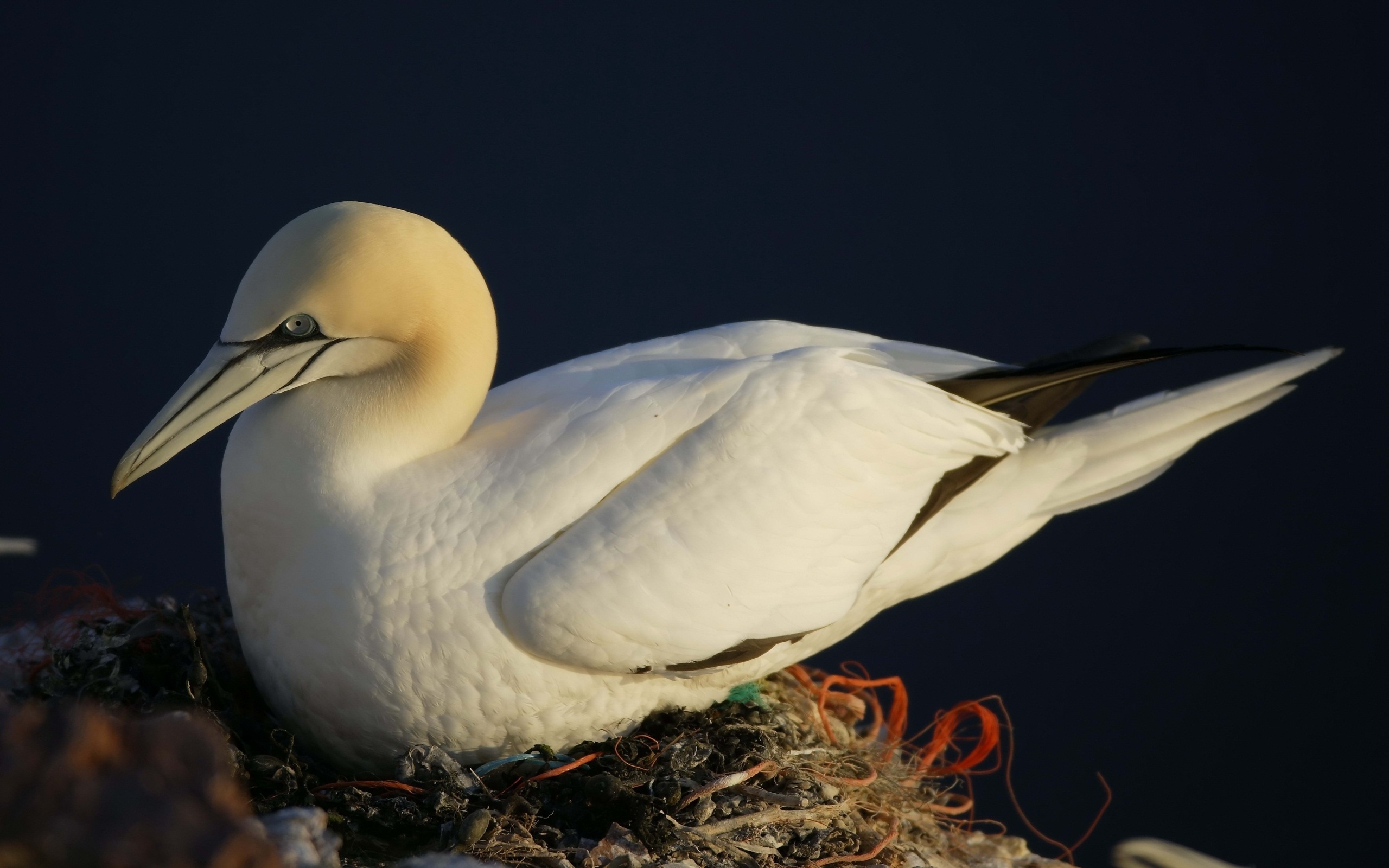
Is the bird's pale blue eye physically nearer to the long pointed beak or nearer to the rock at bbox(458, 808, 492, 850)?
the long pointed beak

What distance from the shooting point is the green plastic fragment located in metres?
2.12

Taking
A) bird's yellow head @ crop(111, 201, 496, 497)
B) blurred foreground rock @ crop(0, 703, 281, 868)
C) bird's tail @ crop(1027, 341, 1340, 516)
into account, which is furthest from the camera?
bird's tail @ crop(1027, 341, 1340, 516)

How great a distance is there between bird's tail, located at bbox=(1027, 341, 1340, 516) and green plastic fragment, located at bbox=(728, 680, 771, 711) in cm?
64

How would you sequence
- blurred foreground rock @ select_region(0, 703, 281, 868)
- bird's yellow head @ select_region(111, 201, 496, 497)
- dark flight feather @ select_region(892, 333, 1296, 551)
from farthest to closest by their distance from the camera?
1. dark flight feather @ select_region(892, 333, 1296, 551)
2. bird's yellow head @ select_region(111, 201, 496, 497)
3. blurred foreground rock @ select_region(0, 703, 281, 868)

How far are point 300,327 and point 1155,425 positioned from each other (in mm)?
1535

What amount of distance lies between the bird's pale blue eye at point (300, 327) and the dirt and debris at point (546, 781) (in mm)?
522

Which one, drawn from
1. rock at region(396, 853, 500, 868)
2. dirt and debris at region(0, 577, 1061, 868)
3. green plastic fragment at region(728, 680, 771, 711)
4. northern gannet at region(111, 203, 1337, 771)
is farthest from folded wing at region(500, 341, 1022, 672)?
rock at region(396, 853, 500, 868)

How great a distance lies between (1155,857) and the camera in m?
2.44

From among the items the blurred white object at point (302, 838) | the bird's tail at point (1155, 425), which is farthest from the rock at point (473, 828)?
the bird's tail at point (1155, 425)

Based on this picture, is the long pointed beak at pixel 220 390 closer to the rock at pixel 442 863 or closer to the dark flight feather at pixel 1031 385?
the rock at pixel 442 863

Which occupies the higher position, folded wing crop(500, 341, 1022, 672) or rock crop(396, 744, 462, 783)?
folded wing crop(500, 341, 1022, 672)

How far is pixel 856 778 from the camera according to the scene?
2.04 m

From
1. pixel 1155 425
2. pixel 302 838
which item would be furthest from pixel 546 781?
pixel 1155 425

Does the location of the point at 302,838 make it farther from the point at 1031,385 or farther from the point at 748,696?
the point at 1031,385
